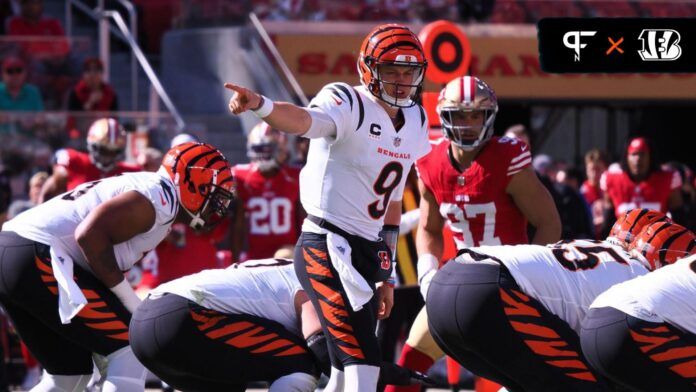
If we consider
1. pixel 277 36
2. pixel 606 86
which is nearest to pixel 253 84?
pixel 277 36

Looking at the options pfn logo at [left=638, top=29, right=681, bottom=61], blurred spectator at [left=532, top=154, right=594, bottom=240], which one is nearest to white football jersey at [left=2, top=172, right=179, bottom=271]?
pfn logo at [left=638, top=29, right=681, bottom=61]

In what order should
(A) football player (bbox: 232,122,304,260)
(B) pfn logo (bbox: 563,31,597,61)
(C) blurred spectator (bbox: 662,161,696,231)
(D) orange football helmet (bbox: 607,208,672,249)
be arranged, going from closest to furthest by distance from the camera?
(D) orange football helmet (bbox: 607,208,672,249), (B) pfn logo (bbox: 563,31,597,61), (A) football player (bbox: 232,122,304,260), (C) blurred spectator (bbox: 662,161,696,231)

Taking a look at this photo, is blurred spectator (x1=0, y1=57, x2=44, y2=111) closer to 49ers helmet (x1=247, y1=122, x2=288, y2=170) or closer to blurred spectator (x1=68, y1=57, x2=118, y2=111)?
blurred spectator (x1=68, y1=57, x2=118, y2=111)

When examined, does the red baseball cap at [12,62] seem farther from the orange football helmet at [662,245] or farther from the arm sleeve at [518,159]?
the orange football helmet at [662,245]

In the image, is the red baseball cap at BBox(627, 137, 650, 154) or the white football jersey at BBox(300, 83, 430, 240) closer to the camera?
the white football jersey at BBox(300, 83, 430, 240)

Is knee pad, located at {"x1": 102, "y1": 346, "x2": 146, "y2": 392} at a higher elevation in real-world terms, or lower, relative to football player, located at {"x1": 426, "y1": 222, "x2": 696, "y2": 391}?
lower

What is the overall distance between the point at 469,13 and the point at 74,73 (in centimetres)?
380

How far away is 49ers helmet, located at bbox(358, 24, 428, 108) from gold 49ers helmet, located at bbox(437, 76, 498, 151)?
86 centimetres

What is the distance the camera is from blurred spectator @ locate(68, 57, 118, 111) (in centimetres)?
1219

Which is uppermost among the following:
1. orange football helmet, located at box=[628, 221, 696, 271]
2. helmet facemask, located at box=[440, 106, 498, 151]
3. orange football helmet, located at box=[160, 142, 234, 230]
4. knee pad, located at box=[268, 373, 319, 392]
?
helmet facemask, located at box=[440, 106, 498, 151]

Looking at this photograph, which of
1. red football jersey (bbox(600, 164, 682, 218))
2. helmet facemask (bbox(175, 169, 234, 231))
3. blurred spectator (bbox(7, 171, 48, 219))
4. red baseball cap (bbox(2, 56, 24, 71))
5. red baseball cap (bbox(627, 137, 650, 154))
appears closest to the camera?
helmet facemask (bbox(175, 169, 234, 231))

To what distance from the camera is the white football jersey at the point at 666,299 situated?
4832 mm

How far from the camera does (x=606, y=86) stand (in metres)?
16.5

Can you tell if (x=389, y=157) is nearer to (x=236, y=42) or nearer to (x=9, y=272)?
(x=9, y=272)
